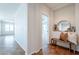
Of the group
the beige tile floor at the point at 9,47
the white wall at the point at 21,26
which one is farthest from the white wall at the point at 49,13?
the beige tile floor at the point at 9,47

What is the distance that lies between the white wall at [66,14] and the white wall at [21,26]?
0.50 meters

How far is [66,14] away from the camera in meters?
1.75

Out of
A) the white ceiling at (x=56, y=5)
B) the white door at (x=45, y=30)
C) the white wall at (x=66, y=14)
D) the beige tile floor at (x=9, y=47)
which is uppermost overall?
the white ceiling at (x=56, y=5)

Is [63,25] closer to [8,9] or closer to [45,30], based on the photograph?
[45,30]

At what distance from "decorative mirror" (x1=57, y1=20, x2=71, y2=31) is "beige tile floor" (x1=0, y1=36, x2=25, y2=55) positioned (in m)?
Result: 0.71

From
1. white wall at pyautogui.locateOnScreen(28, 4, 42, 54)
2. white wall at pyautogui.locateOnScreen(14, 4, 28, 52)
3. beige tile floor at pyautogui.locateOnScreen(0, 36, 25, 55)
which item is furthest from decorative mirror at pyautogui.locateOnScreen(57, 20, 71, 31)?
beige tile floor at pyautogui.locateOnScreen(0, 36, 25, 55)

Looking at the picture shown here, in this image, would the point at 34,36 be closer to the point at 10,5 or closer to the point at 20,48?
the point at 20,48

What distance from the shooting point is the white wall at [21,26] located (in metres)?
1.69

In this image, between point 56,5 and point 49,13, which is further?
point 49,13

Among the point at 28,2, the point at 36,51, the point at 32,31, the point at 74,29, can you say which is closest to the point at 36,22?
the point at 32,31

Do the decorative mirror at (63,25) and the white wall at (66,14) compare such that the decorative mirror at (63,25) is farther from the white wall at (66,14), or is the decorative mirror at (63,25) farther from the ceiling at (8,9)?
the ceiling at (8,9)

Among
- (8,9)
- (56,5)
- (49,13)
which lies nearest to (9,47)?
(8,9)

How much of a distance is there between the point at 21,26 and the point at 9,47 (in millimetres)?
377

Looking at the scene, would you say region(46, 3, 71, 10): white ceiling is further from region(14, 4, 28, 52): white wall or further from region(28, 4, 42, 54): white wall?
region(14, 4, 28, 52): white wall
